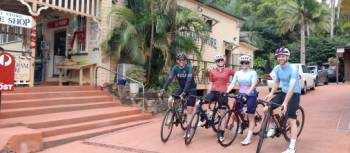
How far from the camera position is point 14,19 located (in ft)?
35.3

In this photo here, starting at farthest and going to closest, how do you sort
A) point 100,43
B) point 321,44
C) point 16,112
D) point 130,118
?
1. point 321,44
2. point 100,43
3. point 130,118
4. point 16,112

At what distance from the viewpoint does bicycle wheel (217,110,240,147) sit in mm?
7770

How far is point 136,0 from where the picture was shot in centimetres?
1466

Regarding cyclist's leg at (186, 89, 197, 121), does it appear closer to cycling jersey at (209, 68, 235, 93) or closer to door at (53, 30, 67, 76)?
cycling jersey at (209, 68, 235, 93)

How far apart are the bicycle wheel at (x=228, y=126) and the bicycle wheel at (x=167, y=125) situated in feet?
3.67

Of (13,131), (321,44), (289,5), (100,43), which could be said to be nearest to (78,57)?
(100,43)

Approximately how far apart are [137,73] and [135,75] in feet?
0.33

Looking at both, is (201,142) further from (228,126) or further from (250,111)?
(250,111)

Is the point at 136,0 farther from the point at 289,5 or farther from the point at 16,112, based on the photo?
the point at 289,5

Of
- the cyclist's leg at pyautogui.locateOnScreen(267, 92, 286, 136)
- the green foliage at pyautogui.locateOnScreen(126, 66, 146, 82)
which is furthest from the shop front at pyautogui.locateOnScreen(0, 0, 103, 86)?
the cyclist's leg at pyautogui.locateOnScreen(267, 92, 286, 136)

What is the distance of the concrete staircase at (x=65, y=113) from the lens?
29.0ft

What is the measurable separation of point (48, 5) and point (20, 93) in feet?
9.54

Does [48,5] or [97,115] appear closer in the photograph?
[97,115]

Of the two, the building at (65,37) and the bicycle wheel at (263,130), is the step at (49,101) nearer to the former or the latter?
the building at (65,37)
